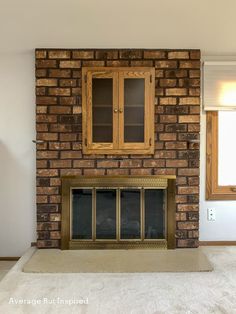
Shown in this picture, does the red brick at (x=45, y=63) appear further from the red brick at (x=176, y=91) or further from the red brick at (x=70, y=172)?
the red brick at (x=176, y=91)

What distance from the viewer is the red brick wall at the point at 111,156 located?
295 centimetres

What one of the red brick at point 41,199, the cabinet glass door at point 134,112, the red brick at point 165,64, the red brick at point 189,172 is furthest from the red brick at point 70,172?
the red brick at point 165,64

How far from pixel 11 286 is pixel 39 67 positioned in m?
1.91

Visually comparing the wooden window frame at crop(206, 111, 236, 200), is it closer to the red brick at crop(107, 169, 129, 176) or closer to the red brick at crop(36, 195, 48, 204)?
the red brick at crop(107, 169, 129, 176)

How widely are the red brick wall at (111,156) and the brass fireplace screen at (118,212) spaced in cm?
8

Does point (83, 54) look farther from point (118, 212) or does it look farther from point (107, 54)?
point (118, 212)

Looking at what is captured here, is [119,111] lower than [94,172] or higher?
higher

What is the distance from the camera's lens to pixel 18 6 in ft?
8.20

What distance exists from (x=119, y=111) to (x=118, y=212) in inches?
38.4

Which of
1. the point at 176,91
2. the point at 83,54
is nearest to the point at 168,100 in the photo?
the point at 176,91

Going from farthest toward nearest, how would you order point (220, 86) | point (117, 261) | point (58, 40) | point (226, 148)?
point (226, 148) → point (220, 86) → point (58, 40) → point (117, 261)

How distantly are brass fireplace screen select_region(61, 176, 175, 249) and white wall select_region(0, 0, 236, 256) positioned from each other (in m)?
0.42

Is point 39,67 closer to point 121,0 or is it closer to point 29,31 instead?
point 29,31

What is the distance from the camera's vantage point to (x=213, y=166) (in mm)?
3195
